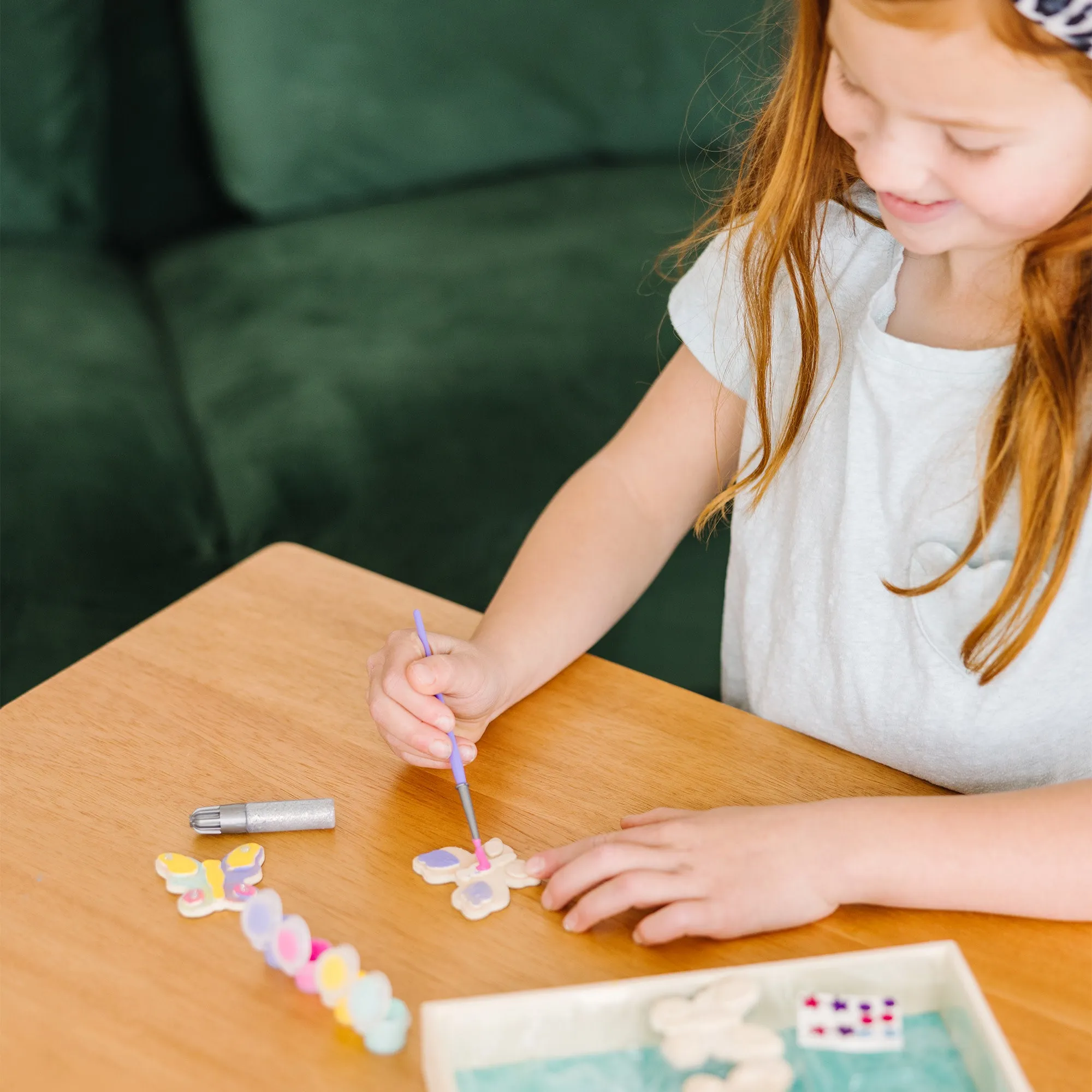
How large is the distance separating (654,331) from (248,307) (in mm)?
549

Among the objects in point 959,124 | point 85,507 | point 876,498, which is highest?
point 959,124

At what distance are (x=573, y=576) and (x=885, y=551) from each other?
0.22 meters

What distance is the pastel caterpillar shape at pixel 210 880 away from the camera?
66 centimetres

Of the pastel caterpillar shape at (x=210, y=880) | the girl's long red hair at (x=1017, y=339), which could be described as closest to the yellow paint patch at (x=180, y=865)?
the pastel caterpillar shape at (x=210, y=880)

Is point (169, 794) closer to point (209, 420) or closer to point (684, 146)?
point (209, 420)

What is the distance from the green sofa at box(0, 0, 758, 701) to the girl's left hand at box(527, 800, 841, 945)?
2.72 feet

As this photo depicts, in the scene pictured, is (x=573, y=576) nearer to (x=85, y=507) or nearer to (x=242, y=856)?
(x=242, y=856)

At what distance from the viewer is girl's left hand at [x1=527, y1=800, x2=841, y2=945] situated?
25.6 inches

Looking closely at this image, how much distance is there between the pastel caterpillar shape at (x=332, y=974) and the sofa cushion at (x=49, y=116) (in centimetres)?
152

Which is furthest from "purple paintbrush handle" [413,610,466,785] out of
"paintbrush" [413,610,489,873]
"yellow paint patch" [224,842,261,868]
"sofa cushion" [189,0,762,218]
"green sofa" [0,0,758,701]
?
"sofa cushion" [189,0,762,218]

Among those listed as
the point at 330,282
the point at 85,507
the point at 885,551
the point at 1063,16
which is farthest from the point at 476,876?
the point at 330,282

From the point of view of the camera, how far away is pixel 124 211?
200 cm

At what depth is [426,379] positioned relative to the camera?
1.62 meters

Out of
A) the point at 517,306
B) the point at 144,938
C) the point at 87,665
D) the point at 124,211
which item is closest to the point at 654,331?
the point at 517,306
